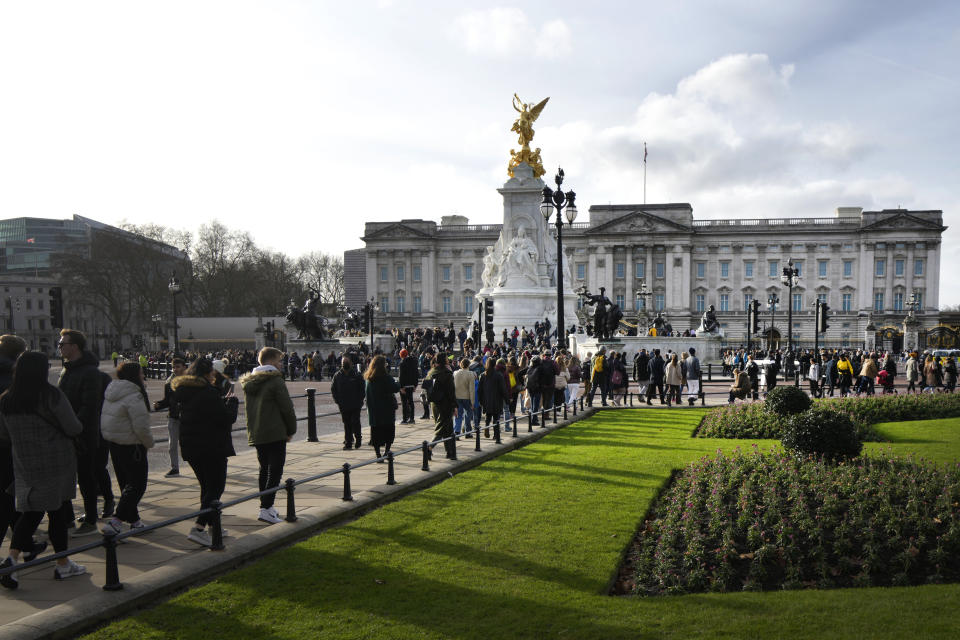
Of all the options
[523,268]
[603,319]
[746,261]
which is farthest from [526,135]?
[746,261]

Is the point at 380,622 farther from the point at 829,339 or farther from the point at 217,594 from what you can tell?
the point at 829,339

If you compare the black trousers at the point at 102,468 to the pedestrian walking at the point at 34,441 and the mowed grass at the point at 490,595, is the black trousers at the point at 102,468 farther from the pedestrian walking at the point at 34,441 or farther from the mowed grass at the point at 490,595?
the mowed grass at the point at 490,595

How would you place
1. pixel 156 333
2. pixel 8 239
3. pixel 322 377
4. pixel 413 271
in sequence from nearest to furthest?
1. pixel 322 377
2. pixel 156 333
3. pixel 413 271
4. pixel 8 239

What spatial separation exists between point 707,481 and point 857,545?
7.80 feet

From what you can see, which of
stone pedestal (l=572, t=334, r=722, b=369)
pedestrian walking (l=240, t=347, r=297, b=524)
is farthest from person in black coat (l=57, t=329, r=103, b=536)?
stone pedestal (l=572, t=334, r=722, b=369)

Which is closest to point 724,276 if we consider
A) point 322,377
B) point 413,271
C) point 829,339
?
point 829,339

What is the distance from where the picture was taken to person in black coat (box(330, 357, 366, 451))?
12328mm

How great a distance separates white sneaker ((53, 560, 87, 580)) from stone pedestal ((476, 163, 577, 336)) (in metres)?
35.8

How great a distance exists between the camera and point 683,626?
5.14m

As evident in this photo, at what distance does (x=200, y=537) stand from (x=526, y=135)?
1789 inches

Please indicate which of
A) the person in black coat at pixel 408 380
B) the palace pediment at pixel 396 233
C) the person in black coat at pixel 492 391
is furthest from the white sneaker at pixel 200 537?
the palace pediment at pixel 396 233

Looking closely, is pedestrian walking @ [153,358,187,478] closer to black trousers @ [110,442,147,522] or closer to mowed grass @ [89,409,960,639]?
black trousers @ [110,442,147,522]

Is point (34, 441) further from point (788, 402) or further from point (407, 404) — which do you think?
point (788, 402)

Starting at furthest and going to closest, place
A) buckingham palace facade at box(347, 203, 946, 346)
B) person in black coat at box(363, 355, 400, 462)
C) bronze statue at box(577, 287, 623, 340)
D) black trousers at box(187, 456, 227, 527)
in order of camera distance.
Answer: buckingham palace facade at box(347, 203, 946, 346)
bronze statue at box(577, 287, 623, 340)
person in black coat at box(363, 355, 400, 462)
black trousers at box(187, 456, 227, 527)
